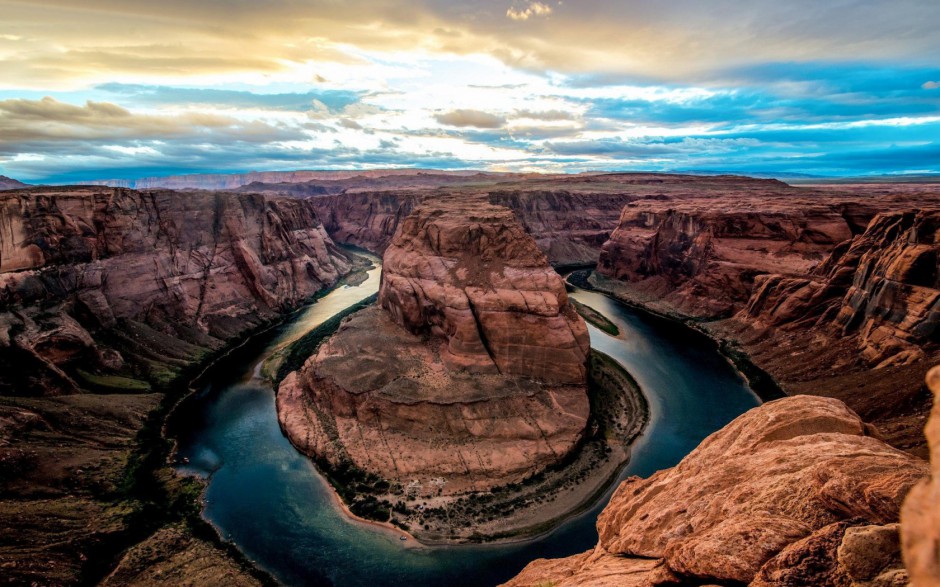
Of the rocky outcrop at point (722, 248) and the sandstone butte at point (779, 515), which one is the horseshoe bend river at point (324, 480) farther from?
the rocky outcrop at point (722, 248)

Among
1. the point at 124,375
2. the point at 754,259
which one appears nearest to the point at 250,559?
the point at 124,375

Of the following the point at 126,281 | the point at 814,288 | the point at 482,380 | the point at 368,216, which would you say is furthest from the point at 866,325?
the point at 368,216

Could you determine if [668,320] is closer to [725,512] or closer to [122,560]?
[725,512]

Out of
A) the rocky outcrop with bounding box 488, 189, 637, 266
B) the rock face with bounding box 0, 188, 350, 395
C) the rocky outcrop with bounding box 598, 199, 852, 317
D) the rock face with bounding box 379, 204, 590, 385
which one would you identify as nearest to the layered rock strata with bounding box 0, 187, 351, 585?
the rock face with bounding box 0, 188, 350, 395

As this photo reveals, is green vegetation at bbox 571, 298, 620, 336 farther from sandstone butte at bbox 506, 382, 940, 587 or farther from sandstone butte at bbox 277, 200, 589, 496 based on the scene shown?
sandstone butte at bbox 506, 382, 940, 587

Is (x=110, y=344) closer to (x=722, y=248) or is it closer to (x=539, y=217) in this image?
(x=722, y=248)

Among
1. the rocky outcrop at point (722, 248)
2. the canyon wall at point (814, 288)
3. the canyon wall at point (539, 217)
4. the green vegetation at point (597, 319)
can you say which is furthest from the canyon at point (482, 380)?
the canyon wall at point (539, 217)
